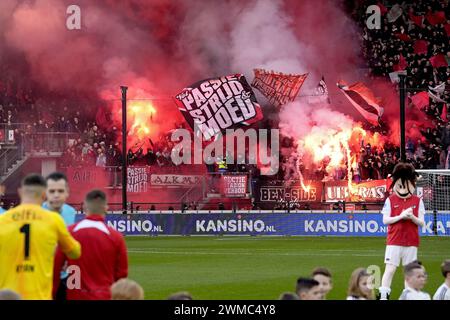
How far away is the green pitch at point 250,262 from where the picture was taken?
18.6 meters

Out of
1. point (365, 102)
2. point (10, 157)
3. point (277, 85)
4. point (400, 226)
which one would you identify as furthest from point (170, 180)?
point (400, 226)

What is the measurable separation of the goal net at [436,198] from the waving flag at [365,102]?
1069cm

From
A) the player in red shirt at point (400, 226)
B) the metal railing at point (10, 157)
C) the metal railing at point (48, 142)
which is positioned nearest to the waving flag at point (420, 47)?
the metal railing at point (48, 142)

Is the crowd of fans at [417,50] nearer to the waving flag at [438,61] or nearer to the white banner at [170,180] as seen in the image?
the waving flag at [438,61]

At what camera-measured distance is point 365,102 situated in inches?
1796

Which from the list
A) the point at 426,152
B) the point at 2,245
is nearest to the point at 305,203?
the point at 426,152

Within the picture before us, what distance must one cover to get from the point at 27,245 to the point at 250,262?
49.9 ft

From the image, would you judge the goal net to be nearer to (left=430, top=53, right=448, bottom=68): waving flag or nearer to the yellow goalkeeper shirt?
(left=430, top=53, right=448, bottom=68): waving flag

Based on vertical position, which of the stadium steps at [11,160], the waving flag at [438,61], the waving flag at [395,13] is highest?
the waving flag at [395,13]

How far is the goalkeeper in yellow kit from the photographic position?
371 inches

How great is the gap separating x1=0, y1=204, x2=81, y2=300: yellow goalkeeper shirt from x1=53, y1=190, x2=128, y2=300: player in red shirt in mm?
532

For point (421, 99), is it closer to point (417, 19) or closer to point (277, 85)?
point (417, 19)

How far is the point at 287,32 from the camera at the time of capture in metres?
50.3

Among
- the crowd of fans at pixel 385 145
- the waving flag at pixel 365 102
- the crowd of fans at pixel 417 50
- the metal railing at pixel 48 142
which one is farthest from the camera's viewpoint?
the metal railing at pixel 48 142
